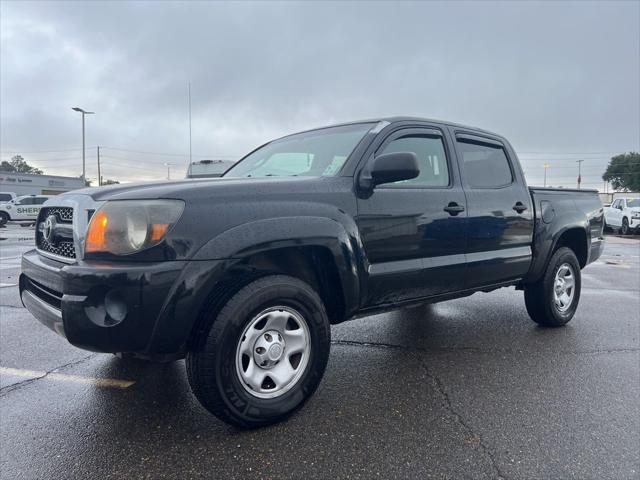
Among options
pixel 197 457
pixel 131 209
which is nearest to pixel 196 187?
pixel 131 209

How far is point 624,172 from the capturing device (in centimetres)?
7194

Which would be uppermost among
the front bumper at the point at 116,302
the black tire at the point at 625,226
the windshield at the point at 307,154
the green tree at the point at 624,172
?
the green tree at the point at 624,172

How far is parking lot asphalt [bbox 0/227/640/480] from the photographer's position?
2.16m

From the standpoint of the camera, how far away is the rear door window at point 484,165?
3797mm

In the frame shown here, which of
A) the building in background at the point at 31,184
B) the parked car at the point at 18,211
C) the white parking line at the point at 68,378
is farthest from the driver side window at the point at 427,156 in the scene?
the building in background at the point at 31,184

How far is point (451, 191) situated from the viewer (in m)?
3.46

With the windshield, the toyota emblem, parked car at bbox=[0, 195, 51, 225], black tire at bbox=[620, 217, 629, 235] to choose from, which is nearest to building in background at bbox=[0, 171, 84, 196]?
parked car at bbox=[0, 195, 51, 225]

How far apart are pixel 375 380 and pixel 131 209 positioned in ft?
6.43

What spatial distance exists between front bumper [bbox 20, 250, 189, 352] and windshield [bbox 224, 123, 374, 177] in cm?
130

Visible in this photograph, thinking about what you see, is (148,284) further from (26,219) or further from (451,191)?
(26,219)

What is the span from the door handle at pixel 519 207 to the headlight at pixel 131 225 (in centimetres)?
293

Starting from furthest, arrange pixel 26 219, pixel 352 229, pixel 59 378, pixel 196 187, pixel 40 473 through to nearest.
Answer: pixel 26 219, pixel 59 378, pixel 352 229, pixel 196 187, pixel 40 473

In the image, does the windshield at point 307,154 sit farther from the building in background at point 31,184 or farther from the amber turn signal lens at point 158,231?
the building in background at point 31,184

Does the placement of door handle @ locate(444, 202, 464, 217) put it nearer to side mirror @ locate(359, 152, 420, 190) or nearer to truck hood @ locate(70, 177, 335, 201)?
side mirror @ locate(359, 152, 420, 190)
